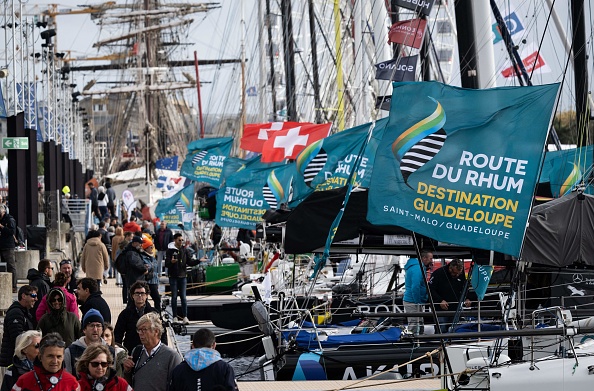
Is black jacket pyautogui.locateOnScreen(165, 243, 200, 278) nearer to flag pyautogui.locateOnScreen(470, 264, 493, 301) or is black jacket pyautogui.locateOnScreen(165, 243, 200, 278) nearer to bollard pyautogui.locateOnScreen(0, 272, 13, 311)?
bollard pyautogui.locateOnScreen(0, 272, 13, 311)

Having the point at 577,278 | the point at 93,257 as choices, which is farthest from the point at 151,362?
the point at 93,257

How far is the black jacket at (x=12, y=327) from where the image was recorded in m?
12.8

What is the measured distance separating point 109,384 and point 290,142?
2100 centimetres

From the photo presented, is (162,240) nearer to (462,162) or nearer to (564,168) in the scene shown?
(564,168)

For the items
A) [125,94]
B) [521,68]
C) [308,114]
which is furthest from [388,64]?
[125,94]

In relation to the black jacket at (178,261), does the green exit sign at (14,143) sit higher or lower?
higher

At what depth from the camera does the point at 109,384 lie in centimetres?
960

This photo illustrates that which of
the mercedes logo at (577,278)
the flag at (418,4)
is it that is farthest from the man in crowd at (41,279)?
the flag at (418,4)

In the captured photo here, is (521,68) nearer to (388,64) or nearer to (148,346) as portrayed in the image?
(388,64)

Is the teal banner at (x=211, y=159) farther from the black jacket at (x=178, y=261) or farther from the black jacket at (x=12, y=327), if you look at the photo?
the black jacket at (x=12, y=327)

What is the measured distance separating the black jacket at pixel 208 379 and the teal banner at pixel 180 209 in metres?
31.7

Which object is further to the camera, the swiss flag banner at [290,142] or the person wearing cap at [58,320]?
the swiss flag banner at [290,142]

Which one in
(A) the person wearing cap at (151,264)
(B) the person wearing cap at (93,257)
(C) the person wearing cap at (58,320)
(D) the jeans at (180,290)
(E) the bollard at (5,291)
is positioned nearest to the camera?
(C) the person wearing cap at (58,320)

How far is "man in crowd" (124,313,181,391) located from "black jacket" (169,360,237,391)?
28.3 inches
